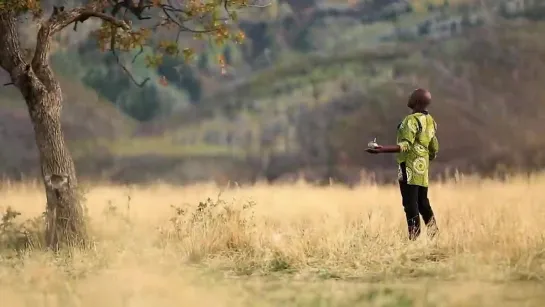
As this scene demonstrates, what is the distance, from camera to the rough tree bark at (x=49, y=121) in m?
9.84

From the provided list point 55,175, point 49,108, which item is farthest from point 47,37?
point 55,175

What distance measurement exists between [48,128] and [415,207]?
459cm

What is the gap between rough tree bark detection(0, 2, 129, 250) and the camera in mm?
9836

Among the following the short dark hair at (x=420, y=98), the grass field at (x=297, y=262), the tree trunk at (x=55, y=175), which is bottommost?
the grass field at (x=297, y=262)

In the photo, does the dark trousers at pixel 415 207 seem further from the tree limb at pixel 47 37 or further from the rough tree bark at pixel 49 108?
the tree limb at pixel 47 37

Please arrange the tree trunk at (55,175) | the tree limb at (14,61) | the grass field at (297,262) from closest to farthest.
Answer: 1. the grass field at (297,262)
2. the tree limb at (14,61)
3. the tree trunk at (55,175)

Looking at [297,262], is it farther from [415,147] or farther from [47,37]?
[47,37]

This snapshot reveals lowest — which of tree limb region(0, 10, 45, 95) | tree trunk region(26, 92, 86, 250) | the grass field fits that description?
the grass field

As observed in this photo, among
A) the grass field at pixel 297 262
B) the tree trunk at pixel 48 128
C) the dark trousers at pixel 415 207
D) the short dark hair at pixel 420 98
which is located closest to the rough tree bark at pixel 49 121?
the tree trunk at pixel 48 128

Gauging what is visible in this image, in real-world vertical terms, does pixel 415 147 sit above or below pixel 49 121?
below

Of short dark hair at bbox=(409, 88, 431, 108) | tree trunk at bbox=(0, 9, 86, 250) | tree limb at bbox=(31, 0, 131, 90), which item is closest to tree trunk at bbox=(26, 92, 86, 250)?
tree trunk at bbox=(0, 9, 86, 250)

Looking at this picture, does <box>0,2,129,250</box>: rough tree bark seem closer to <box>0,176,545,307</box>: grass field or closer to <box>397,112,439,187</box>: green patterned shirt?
<box>0,176,545,307</box>: grass field

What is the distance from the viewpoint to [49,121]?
9.87 metres

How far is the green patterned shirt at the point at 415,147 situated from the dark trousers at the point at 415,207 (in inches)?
3.9
